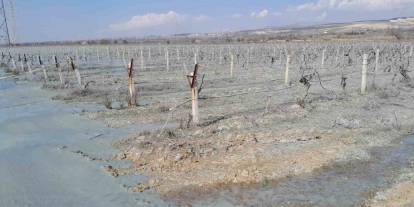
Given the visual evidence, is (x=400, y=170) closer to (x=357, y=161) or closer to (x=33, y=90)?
(x=357, y=161)

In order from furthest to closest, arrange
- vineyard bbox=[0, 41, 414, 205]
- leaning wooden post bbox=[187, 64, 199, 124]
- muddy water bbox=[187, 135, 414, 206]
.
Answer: leaning wooden post bbox=[187, 64, 199, 124] < vineyard bbox=[0, 41, 414, 205] < muddy water bbox=[187, 135, 414, 206]

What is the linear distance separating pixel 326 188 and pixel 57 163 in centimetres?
518

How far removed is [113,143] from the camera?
1055cm

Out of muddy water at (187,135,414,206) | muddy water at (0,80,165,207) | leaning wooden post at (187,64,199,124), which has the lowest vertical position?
muddy water at (0,80,165,207)

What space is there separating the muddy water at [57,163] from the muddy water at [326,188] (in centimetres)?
116

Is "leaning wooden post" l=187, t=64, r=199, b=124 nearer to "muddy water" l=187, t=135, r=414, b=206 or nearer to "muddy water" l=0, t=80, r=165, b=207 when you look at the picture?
"muddy water" l=0, t=80, r=165, b=207

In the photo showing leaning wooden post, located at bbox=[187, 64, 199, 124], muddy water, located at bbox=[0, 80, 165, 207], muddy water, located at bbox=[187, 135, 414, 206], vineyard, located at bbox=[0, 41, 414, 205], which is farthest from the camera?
leaning wooden post, located at bbox=[187, 64, 199, 124]

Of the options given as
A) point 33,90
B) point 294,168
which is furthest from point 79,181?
point 33,90

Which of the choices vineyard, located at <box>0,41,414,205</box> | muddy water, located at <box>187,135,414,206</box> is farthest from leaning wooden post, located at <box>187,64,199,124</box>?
muddy water, located at <box>187,135,414,206</box>

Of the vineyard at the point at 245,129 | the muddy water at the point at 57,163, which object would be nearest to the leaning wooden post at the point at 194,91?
the vineyard at the point at 245,129

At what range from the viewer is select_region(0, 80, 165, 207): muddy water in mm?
7242

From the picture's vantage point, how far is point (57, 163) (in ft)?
30.6

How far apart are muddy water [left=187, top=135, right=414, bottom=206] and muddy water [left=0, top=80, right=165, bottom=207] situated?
3.80 ft

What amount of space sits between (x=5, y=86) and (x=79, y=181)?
18.7 metres
